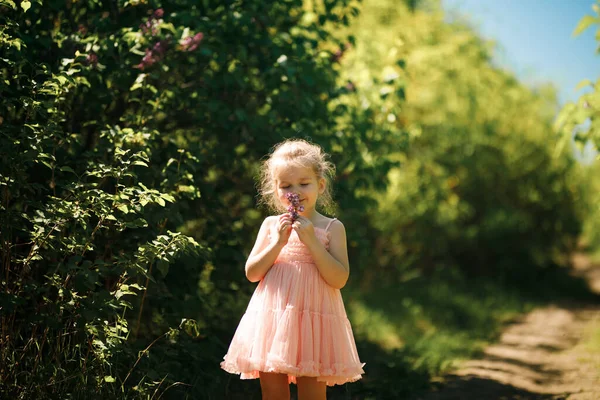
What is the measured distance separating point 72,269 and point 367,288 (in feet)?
21.7

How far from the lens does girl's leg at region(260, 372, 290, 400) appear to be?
10.6ft

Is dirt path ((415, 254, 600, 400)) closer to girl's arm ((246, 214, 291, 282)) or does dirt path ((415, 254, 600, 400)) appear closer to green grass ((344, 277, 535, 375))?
green grass ((344, 277, 535, 375))

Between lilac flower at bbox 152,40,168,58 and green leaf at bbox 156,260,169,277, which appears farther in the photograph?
lilac flower at bbox 152,40,168,58

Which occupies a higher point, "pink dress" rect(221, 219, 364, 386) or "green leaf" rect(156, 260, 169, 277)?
"green leaf" rect(156, 260, 169, 277)

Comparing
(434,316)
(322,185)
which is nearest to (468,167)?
(434,316)

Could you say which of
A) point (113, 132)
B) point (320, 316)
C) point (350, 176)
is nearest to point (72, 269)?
point (113, 132)

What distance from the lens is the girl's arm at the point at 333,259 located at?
323cm

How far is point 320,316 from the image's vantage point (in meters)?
3.22

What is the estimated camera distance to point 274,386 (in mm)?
3219

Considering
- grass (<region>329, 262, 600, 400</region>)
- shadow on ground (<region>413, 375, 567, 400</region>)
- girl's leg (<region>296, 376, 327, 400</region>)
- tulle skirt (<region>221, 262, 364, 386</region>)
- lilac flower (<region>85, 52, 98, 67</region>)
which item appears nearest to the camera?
tulle skirt (<region>221, 262, 364, 386</region>)

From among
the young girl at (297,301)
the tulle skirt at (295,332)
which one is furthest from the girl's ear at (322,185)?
the tulle skirt at (295,332)

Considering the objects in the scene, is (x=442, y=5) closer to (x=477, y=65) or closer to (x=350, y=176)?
(x=477, y=65)

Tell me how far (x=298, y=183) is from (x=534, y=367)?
3.88m

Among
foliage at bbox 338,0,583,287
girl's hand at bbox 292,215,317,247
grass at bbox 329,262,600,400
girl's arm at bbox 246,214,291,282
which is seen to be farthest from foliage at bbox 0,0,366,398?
foliage at bbox 338,0,583,287
